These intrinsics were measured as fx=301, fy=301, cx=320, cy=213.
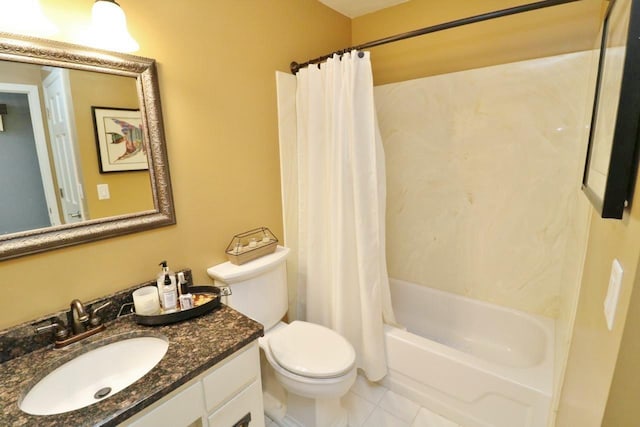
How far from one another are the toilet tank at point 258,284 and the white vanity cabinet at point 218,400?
1.38 ft

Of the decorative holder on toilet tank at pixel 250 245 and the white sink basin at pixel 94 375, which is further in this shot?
the decorative holder on toilet tank at pixel 250 245

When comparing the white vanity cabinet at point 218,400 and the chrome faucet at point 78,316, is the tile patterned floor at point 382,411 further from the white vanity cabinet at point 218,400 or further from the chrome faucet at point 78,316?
the chrome faucet at point 78,316

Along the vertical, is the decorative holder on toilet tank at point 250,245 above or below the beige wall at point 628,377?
below

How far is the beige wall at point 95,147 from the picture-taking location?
3.68 feet

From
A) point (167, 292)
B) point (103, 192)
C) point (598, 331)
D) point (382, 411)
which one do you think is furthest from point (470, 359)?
point (103, 192)

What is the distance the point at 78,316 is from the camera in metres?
1.07

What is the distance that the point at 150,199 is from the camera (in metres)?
1.32

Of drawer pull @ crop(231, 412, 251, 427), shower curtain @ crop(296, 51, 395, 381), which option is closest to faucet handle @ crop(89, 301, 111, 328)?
drawer pull @ crop(231, 412, 251, 427)

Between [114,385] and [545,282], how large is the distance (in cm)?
225

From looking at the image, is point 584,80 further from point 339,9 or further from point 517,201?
point 339,9

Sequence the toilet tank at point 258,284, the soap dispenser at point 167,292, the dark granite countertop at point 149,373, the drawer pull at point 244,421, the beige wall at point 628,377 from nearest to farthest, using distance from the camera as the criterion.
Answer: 1. the beige wall at point 628,377
2. the dark granite countertop at point 149,373
3. the drawer pull at point 244,421
4. the soap dispenser at point 167,292
5. the toilet tank at point 258,284

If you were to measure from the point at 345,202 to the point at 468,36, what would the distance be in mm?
1323

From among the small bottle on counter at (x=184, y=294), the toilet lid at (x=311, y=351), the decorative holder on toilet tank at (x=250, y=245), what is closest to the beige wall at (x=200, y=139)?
the decorative holder on toilet tank at (x=250, y=245)

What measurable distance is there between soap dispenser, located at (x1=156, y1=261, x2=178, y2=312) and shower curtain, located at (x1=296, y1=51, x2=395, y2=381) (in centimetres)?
89
